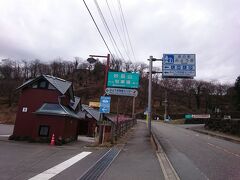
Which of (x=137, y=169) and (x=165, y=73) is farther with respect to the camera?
(x=165, y=73)

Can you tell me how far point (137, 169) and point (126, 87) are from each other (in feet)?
48.4

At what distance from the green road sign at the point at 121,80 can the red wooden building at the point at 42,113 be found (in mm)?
4496

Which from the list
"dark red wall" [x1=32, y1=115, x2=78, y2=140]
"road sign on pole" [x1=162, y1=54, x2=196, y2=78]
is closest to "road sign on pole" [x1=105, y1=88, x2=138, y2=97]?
"road sign on pole" [x1=162, y1=54, x2=196, y2=78]

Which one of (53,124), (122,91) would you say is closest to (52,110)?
(53,124)

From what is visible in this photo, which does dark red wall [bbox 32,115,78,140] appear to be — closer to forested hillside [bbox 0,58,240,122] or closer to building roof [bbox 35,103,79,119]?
building roof [bbox 35,103,79,119]

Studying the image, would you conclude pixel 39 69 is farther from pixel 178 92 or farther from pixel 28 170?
pixel 28 170

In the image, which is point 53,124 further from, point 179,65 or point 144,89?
point 144,89

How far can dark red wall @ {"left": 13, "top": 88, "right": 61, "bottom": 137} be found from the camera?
26.9 metres

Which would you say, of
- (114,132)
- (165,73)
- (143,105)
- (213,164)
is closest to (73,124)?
(114,132)

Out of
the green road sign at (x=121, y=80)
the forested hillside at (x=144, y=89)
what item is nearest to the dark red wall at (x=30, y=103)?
the green road sign at (x=121, y=80)

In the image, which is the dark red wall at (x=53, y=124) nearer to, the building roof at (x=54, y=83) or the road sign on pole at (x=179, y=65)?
the building roof at (x=54, y=83)

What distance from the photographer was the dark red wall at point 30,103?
2691 centimetres

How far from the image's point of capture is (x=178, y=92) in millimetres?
141375


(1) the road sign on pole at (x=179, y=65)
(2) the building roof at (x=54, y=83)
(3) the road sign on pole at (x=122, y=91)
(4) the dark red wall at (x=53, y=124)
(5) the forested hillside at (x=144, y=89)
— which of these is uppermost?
(5) the forested hillside at (x=144, y=89)
